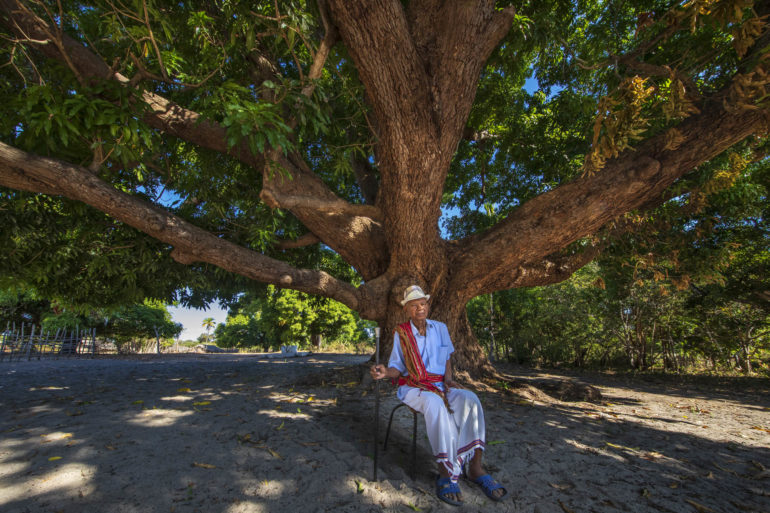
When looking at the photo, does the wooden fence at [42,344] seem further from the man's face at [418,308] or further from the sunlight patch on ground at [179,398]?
the man's face at [418,308]

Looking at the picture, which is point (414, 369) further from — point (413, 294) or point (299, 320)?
point (299, 320)

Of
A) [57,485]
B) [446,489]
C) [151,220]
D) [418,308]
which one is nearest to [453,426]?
[446,489]

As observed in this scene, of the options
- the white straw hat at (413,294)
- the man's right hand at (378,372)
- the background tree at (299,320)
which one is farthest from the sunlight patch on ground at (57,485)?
the background tree at (299,320)

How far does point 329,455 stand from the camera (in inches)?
117

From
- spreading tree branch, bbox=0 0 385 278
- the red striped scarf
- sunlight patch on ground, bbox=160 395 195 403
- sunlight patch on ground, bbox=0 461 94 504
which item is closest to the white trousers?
the red striped scarf

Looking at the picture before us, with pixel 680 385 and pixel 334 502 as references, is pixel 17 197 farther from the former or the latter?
pixel 680 385

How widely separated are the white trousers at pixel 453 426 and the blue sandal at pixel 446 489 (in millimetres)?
45

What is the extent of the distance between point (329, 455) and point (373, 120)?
5640 mm

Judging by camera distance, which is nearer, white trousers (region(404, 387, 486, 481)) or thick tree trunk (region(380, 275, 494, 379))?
white trousers (region(404, 387, 486, 481))

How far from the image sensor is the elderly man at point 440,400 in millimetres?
2451

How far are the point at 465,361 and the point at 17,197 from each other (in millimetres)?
7917

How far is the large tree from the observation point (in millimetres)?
3615

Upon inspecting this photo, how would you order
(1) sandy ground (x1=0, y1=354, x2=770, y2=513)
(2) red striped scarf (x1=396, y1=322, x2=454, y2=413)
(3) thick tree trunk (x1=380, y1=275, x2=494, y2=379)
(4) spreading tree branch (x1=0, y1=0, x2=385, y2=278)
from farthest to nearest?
(3) thick tree trunk (x1=380, y1=275, x2=494, y2=379) → (4) spreading tree branch (x1=0, y1=0, x2=385, y2=278) → (2) red striped scarf (x1=396, y1=322, x2=454, y2=413) → (1) sandy ground (x1=0, y1=354, x2=770, y2=513)

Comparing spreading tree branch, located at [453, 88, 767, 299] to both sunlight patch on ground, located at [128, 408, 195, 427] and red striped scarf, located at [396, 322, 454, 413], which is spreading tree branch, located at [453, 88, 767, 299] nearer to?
red striped scarf, located at [396, 322, 454, 413]
